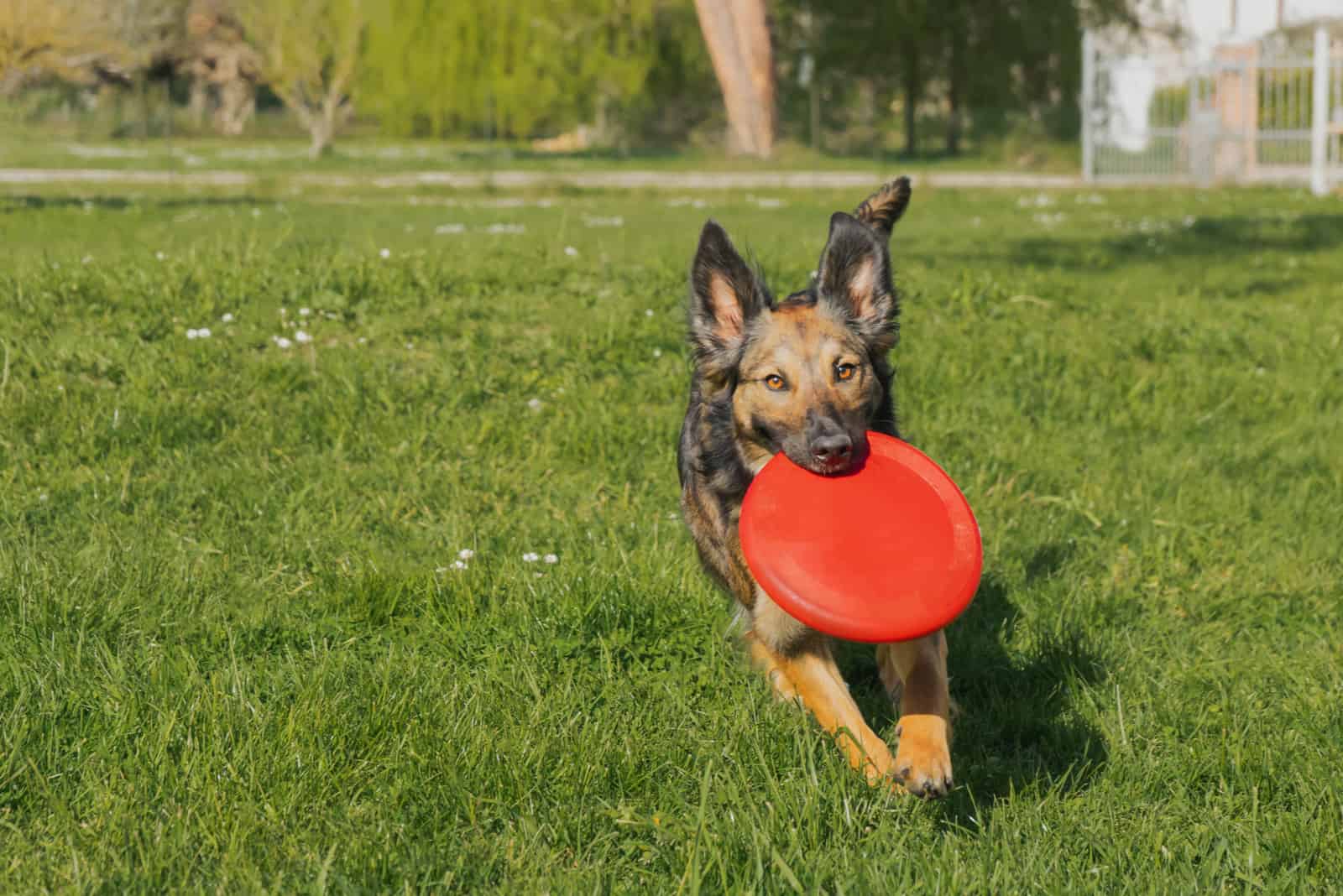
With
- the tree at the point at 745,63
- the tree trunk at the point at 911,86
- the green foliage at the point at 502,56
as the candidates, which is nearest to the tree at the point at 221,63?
the green foliage at the point at 502,56

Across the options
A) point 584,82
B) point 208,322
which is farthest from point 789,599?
point 584,82

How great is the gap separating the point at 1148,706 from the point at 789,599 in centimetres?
152

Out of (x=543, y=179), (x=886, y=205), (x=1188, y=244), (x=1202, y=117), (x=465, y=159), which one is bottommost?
(x=1188, y=244)

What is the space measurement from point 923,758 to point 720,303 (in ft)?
5.77

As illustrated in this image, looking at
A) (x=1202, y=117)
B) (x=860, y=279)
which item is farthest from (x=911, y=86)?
(x=860, y=279)

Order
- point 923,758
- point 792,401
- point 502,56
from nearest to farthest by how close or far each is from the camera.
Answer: point 923,758, point 792,401, point 502,56

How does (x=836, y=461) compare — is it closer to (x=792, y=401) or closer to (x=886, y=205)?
(x=792, y=401)

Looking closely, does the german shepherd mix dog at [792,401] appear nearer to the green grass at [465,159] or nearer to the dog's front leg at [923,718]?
the dog's front leg at [923,718]

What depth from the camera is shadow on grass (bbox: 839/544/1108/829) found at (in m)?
4.02

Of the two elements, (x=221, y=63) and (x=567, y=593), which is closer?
(x=567, y=593)

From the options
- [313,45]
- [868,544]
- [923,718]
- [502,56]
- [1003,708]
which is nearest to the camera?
[923,718]

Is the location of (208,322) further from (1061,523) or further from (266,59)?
(266,59)

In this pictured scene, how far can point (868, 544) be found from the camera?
400cm

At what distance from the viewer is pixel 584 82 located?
44438mm
